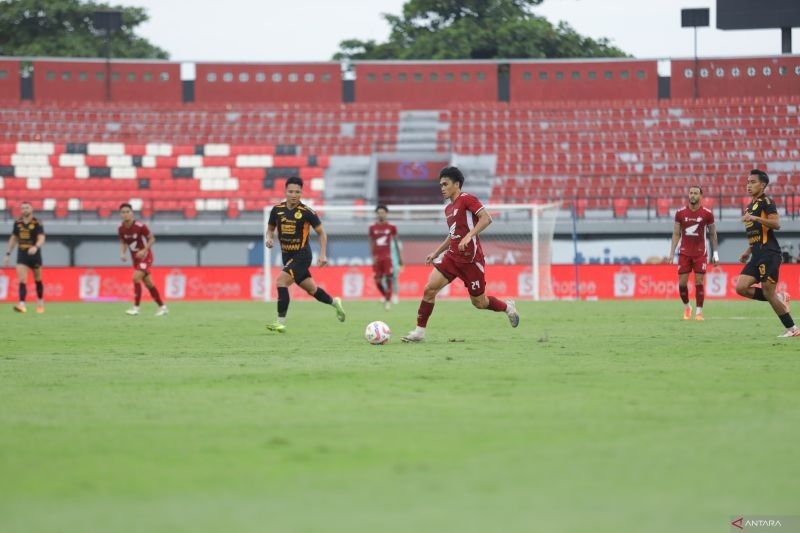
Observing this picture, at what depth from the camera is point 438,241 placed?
36.8 m

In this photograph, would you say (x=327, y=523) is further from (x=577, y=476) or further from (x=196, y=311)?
(x=196, y=311)

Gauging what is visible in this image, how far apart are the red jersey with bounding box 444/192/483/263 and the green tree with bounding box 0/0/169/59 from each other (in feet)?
181

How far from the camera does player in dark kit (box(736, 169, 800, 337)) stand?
44.1ft

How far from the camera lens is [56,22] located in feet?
221

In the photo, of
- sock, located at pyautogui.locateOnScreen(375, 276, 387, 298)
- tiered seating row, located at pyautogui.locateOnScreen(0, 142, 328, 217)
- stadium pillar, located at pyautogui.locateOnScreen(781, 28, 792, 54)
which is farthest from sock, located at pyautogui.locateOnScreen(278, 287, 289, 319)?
stadium pillar, located at pyautogui.locateOnScreen(781, 28, 792, 54)

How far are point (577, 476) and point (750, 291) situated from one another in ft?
30.3

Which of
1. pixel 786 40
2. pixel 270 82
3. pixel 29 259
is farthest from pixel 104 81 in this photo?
pixel 786 40

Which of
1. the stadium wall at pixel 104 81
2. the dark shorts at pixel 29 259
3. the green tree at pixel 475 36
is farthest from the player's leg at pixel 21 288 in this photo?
the green tree at pixel 475 36

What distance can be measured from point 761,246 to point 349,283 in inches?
757

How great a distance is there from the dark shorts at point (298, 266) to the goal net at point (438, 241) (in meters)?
14.7

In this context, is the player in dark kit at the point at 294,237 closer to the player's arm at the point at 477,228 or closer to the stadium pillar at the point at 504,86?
the player's arm at the point at 477,228

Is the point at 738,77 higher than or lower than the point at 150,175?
higher

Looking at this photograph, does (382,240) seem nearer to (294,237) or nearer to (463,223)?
(294,237)

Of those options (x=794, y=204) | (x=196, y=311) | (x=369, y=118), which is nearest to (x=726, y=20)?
(x=794, y=204)
